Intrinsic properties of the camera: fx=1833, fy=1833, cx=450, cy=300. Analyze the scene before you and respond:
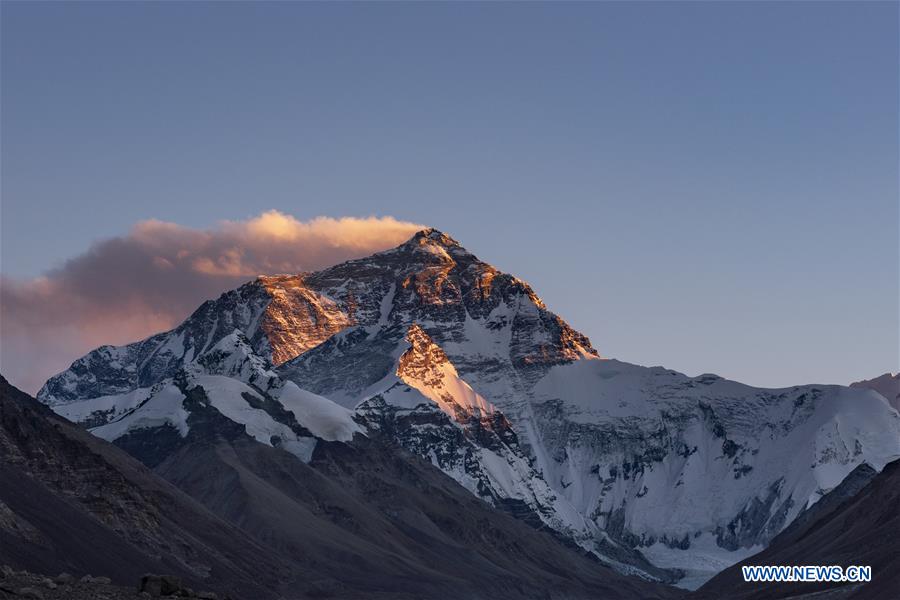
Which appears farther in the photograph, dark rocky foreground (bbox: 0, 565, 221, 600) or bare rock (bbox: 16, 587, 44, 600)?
dark rocky foreground (bbox: 0, 565, 221, 600)

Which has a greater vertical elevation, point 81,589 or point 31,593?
point 81,589

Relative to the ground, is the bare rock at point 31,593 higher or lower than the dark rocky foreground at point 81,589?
lower

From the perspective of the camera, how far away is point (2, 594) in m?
90.4

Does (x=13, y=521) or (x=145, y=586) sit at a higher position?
(x=13, y=521)

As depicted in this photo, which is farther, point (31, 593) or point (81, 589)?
point (81, 589)

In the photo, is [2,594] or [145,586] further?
[145,586]

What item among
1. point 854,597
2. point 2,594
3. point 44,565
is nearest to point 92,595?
point 2,594

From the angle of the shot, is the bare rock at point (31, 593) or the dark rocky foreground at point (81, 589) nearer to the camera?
the bare rock at point (31, 593)

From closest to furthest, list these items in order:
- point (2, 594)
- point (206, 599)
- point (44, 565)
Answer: point (2, 594), point (206, 599), point (44, 565)

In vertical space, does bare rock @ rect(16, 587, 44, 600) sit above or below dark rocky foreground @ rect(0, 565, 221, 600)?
A: below

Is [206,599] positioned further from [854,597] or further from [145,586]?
[854,597]

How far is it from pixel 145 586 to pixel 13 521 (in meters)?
99.7

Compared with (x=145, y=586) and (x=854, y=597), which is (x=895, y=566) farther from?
(x=145, y=586)

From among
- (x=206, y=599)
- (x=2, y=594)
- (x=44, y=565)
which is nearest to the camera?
(x=2, y=594)
